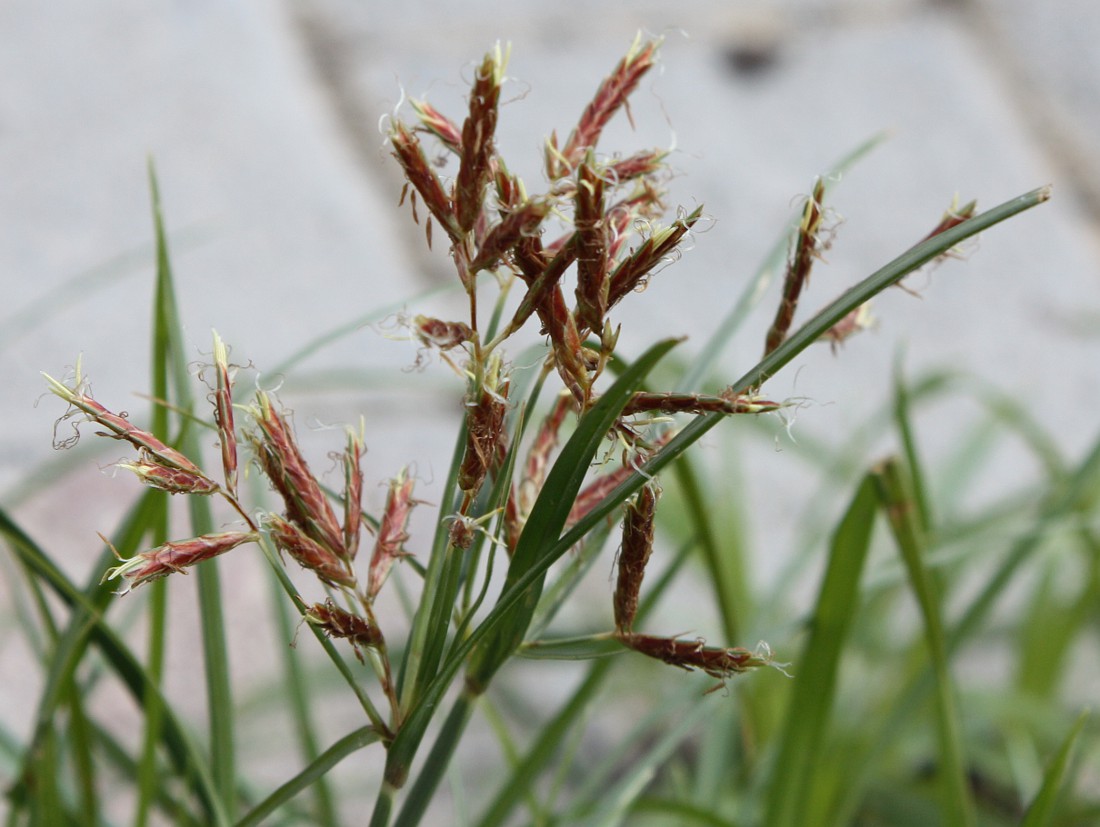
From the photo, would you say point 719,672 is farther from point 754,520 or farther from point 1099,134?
point 1099,134

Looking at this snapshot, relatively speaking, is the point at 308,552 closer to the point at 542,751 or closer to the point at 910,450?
the point at 542,751

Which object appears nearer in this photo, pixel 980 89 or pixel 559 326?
pixel 559 326

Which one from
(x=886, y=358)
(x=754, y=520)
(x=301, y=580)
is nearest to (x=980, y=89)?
(x=886, y=358)

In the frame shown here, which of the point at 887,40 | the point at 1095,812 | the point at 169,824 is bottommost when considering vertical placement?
→ the point at 1095,812

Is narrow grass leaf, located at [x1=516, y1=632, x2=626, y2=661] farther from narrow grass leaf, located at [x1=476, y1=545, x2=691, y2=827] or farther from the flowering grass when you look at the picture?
narrow grass leaf, located at [x1=476, y1=545, x2=691, y2=827]

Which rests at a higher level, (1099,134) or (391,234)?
(391,234)

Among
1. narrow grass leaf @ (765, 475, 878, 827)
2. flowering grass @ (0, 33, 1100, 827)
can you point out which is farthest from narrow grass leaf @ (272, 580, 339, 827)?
narrow grass leaf @ (765, 475, 878, 827)
